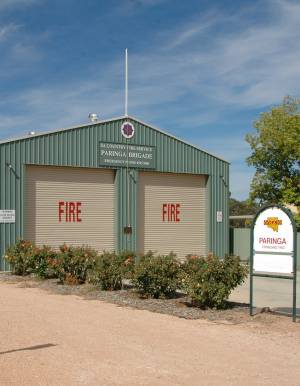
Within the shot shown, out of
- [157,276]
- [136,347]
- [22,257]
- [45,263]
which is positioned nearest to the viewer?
[136,347]

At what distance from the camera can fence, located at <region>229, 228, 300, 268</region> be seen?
94.5 feet

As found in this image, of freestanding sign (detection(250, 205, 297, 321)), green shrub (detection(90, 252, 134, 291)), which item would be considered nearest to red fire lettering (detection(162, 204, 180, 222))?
green shrub (detection(90, 252, 134, 291))

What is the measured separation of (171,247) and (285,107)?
10.3 metres

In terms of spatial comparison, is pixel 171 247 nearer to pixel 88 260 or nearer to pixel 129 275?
pixel 88 260

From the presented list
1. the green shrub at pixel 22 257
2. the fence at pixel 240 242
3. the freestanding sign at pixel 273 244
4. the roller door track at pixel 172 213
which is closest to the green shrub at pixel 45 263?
the green shrub at pixel 22 257

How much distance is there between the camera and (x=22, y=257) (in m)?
18.8

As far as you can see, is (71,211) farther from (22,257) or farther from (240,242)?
(240,242)

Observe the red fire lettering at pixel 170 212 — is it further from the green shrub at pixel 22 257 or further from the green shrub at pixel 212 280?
the green shrub at pixel 212 280

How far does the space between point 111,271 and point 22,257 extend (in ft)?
16.3

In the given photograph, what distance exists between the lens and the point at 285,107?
103 feet

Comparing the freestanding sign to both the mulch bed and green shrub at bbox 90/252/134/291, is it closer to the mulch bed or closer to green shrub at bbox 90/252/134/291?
the mulch bed

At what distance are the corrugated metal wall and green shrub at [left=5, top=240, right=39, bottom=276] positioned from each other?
79.2 inches

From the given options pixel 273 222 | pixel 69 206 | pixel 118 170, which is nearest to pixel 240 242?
pixel 118 170

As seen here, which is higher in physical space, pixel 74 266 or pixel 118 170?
pixel 118 170
